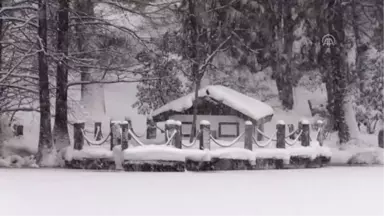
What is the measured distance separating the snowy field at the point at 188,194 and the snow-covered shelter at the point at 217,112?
540 centimetres

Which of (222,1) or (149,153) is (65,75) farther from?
Result: (222,1)

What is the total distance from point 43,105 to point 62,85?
63.4 inches

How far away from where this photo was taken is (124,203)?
1063 cm

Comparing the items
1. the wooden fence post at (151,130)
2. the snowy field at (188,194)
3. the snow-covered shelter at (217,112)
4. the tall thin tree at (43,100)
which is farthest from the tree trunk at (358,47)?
the tall thin tree at (43,100)

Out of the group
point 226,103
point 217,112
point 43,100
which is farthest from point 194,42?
point 43,100

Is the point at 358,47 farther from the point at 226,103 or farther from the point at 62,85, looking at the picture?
the point at 62,85

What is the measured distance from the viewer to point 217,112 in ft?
72.6

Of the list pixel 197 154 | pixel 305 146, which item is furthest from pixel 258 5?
pixel 197 154

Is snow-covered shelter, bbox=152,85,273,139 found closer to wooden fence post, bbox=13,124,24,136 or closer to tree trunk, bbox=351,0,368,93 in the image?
wooden fence post, bbox=13,124,24,136

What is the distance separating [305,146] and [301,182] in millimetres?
6190

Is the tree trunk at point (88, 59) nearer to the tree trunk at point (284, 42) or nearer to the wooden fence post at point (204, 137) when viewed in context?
the wooden fence post at point (204, 137)

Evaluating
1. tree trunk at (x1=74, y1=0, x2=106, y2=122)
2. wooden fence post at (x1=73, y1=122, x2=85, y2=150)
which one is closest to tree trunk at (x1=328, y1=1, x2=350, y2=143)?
tree trunk at (x1=74, y1=0, x2=106, y2=122)

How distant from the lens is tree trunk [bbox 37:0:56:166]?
19.7 metres

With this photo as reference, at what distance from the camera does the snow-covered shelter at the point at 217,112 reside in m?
21.7
